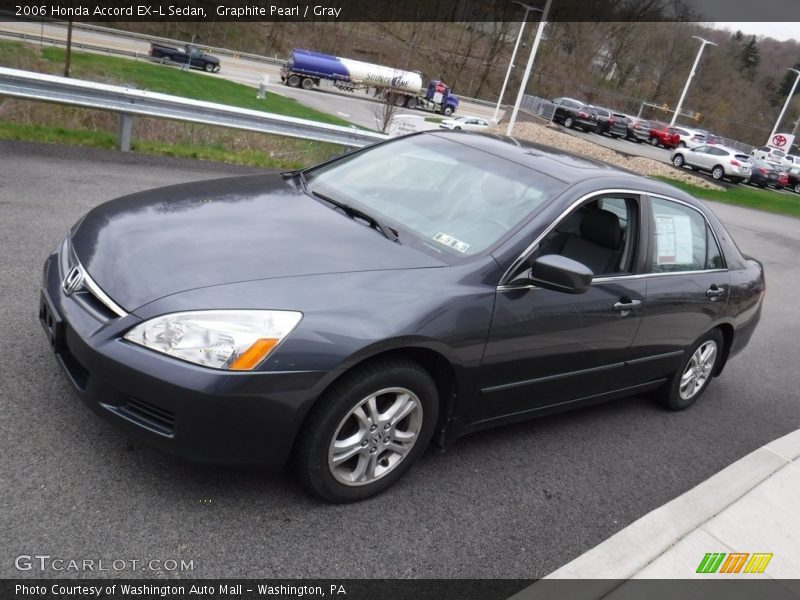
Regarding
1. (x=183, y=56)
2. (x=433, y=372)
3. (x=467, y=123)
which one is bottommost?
(x=183, y=56)

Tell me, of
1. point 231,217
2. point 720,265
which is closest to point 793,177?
point 720,265

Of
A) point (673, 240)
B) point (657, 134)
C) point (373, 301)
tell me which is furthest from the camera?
point (657, 134)

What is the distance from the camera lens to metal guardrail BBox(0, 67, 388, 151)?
8359mm

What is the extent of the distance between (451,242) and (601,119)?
4677 cm

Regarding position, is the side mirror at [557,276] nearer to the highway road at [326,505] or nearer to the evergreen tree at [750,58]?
the highway road at [326,505]

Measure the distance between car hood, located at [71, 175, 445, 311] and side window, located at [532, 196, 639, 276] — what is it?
3.38ft

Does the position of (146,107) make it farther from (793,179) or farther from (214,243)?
(793,179)

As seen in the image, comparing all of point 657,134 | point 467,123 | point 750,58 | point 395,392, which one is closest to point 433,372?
point 395,392

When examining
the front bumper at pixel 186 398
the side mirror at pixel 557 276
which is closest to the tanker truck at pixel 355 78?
the side mirror at pixel 557 276

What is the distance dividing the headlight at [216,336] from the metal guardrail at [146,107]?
278 inches

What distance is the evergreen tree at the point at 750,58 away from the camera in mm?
100750

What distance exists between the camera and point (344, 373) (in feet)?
9.41

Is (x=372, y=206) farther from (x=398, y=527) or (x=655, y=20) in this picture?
(x=655, y=20)

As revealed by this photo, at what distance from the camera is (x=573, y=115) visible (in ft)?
150
